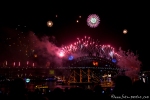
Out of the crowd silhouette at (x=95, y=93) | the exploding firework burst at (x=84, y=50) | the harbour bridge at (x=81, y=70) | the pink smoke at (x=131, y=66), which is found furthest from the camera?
the exploding firework burst at (x=84, y=50)

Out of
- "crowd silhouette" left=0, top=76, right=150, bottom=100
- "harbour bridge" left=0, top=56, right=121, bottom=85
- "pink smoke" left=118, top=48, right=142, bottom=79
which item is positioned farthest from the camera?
"pink smoke" left=118, top=48, right=142, bottom=79

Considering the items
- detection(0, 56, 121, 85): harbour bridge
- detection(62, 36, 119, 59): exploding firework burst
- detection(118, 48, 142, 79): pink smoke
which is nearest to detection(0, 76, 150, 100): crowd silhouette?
detection(0, 56, 121, 85): harbour bridge

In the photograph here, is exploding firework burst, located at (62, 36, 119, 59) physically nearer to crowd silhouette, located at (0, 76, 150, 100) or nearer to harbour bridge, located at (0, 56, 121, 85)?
harbour bridge, located at (0, 56, 121, 85)

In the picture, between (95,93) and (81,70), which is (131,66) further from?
(95,93)

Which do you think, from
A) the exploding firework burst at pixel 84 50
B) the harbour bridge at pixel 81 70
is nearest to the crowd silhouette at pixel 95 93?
the harbour bridge at pixel 81 70

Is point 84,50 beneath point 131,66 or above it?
above

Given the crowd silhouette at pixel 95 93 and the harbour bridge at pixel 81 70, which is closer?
the crowd silhouette at pixel 95 93

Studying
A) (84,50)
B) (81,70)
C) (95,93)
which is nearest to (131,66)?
(81,70)

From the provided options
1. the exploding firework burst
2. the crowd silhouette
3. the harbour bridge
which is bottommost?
the crowd silhouette

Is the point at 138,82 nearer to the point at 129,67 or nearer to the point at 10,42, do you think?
the point at 129,67

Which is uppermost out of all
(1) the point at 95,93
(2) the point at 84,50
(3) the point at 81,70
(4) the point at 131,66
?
(2) the point at 84,50

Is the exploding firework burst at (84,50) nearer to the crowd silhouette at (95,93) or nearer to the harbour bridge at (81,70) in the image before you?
the harbour bridge at (81,70)

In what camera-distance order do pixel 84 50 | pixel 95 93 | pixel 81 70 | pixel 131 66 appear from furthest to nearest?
pixel 84 50
pixel 81 70
pixel 131 66
pixel 95 93
